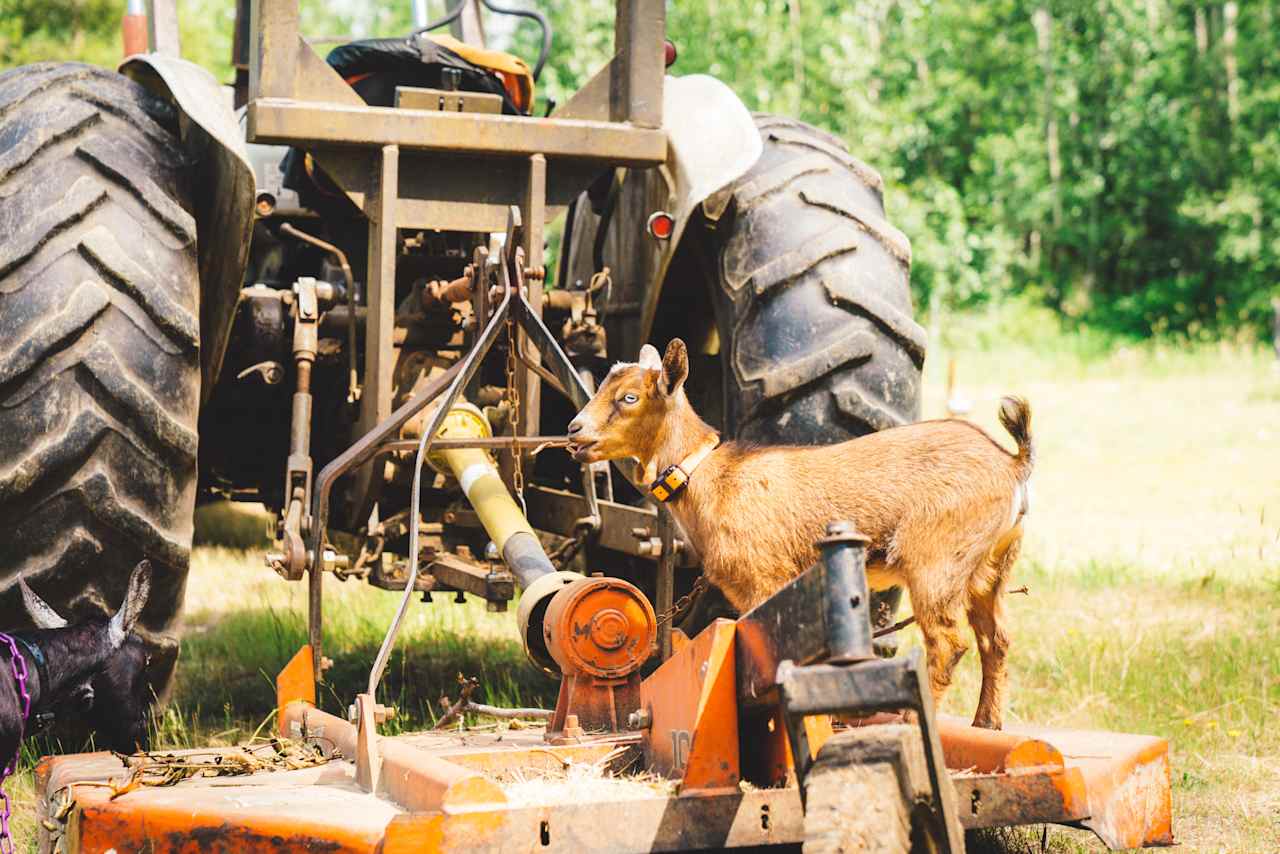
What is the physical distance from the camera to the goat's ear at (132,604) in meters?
3.47

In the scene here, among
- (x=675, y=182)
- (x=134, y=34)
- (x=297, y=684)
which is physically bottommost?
(x=297, y=684)

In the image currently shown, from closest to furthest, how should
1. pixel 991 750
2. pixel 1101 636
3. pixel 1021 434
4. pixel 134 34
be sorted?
pixel 991 750 → pixel 1021 434 → pixel 1101 636 → pixel 134 34

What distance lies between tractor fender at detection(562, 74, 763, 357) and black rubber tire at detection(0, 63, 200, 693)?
4.11 feet

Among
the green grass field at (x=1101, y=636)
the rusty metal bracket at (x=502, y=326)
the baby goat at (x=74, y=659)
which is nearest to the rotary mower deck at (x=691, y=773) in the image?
the baby goat at (x=74, y=659)

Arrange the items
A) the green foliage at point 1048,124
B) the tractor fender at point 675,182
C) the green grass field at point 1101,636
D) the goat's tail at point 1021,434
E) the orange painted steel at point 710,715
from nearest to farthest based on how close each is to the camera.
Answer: the orange painted steel at point 710,715
the goat's tail at point 1021,434
the tractor fender at point 675,182
the green grass field at point 1101,636
the green foliage at point 1048,124

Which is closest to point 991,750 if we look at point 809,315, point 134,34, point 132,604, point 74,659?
point 809,315

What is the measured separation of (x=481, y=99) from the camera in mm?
4062

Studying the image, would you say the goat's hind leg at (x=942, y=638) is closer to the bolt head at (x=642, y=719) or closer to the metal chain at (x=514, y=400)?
the bolt head at (x=642, y=719)

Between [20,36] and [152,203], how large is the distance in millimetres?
15484

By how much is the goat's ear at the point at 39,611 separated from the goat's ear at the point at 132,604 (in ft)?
0.40

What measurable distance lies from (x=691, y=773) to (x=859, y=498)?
0.93 meters

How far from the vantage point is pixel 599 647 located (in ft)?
10.1

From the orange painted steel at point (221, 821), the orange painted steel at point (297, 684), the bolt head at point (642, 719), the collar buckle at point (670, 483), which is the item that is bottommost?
the orange painted steel at point (297, 684)

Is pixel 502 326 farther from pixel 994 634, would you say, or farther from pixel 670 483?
pixel 994 634
